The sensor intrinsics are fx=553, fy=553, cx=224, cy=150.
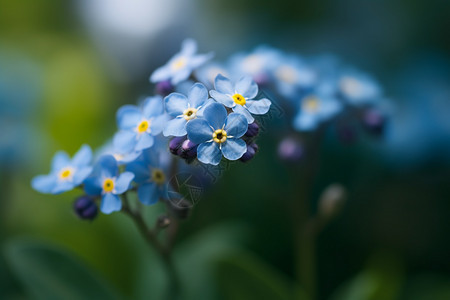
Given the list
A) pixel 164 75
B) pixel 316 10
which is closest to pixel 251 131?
pixel 164 75

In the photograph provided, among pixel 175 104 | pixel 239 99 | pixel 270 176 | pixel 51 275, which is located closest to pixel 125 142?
pixel 175 104

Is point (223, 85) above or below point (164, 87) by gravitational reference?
below

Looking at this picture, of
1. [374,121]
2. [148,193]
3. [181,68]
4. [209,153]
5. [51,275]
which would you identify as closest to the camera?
[209,153]

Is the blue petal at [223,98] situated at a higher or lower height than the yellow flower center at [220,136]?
higher

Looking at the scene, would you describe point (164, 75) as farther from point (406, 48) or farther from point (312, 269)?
point (406, 48)

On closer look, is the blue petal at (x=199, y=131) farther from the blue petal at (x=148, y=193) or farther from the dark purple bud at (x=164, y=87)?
the dark purple bud at (x=164, y=87)

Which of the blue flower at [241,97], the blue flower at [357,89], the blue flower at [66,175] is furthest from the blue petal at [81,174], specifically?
the blue flower at [357,89]

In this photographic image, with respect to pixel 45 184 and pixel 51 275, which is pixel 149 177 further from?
pixel 51 275
